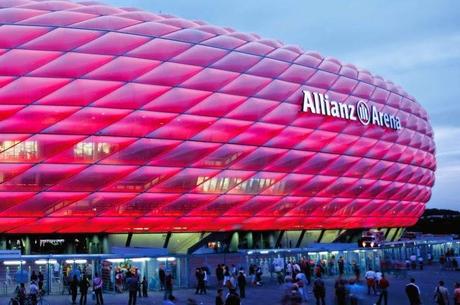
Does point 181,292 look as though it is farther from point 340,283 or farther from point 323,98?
point 323,98

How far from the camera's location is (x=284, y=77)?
5459cm

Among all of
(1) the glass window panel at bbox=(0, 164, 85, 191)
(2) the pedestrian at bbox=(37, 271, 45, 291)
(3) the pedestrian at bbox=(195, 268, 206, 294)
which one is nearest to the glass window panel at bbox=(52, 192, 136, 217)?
(1) the glass window panel at bbox=(0, 164, 85, 191)

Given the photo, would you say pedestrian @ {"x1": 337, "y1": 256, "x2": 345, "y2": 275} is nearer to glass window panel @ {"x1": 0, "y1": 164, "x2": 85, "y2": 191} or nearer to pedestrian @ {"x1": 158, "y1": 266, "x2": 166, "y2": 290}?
pedestrian @ {"x1": 158, "y1": 266, "x2": 166, "y2": 290}

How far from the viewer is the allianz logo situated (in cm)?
5578

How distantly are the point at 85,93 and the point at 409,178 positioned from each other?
37382 mm

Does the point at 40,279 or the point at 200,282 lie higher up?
the point at 40,279

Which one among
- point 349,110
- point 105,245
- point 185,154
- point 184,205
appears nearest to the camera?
point 185,154

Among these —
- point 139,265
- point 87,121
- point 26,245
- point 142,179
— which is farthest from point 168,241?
point 139,265

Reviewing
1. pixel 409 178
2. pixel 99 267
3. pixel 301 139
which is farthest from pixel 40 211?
pixel 409 178

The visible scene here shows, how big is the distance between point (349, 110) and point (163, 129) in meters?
19.9

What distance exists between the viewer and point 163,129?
46.9m

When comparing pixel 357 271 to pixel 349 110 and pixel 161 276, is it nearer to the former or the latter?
pixel 161 276

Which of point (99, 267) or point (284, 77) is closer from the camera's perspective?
point (99, 267)

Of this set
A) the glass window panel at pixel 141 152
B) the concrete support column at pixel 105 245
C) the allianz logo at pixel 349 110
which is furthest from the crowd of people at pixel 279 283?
the allianz logo at pixel 349 110
